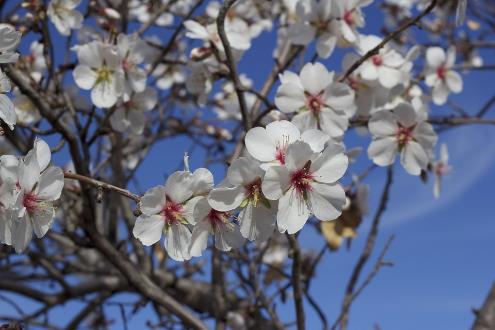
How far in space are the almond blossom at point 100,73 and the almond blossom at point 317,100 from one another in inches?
26.2

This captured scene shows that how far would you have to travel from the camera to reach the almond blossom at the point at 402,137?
A: 204cm

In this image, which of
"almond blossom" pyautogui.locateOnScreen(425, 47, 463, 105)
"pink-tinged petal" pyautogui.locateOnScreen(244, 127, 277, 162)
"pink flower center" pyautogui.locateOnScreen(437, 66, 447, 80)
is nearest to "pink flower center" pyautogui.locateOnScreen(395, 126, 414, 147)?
"almond blossom" pyautogui.locateOnScreen(425, 47, 463, 105)

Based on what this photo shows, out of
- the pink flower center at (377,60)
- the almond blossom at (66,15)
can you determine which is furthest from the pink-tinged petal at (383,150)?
the almond blossom at (66,15)

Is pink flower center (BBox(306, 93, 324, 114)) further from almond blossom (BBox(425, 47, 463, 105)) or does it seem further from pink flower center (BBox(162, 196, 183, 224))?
almond blossom (BBox(425, 47, 463, 105))

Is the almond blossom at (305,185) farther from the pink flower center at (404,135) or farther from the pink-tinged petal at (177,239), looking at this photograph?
the pink flower center at (404,135)

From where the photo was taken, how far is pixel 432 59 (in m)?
2.70

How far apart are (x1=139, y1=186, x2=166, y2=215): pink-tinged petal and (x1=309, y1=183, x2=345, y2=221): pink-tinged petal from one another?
35 cm

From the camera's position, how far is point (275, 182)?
1.29 meters

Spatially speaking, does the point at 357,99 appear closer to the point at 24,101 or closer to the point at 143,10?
the point at 24,101

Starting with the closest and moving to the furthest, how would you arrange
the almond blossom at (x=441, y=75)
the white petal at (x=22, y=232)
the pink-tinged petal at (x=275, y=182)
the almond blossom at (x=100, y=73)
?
1. the pink-tinged petal at (x=275, y=182)
2. the white petal at (x=22, y=232)
3. the almond blossom at (x=100, y=73)
4. the almond blossom at (x=441, y=75)

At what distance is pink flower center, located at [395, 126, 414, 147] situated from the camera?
6.79 ft

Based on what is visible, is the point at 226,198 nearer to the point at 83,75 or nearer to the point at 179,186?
the point at 179,186

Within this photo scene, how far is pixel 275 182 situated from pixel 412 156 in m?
0.96

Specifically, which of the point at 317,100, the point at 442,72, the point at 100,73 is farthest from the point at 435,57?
the point at 100,73
